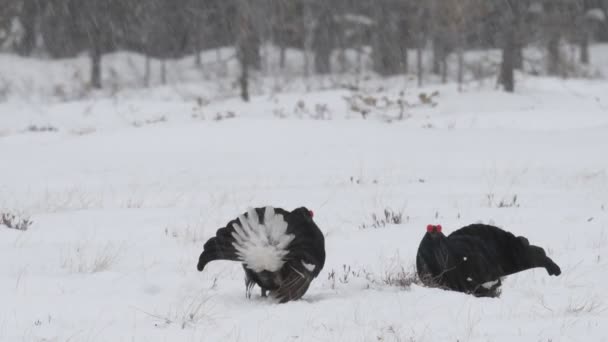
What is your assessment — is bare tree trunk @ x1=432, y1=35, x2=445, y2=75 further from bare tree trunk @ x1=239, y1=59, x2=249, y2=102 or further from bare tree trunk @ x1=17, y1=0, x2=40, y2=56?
bare tree trunk @ x1=17, y1=0, x2=40, y2=56

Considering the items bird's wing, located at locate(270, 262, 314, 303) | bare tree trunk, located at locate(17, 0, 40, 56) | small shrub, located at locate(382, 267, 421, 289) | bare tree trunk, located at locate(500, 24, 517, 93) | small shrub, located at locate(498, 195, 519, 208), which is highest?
bare tree trunk, located at locate(17, 0, 40, 56)

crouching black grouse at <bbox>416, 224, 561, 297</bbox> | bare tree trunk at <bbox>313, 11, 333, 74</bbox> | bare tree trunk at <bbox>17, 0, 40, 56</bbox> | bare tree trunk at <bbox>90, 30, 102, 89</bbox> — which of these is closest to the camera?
crouching black grouse at <bbox>416, 224, 561, 297</bbox>

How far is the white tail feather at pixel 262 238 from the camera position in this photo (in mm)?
3533

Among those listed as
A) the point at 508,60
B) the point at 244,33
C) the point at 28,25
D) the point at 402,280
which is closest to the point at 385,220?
the point at 402,280

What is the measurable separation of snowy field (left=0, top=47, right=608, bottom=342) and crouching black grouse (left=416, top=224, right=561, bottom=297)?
0.16 m

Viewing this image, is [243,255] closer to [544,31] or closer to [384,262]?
[384,262]

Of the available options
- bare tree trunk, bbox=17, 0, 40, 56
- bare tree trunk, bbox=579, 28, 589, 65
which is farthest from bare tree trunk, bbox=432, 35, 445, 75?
bare tree trunk, bbox=17, 0, 40, 56

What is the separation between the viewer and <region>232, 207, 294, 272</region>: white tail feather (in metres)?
3.53

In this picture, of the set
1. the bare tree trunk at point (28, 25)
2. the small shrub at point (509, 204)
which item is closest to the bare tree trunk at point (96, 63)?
the bare tree trunk at point (28, 25)

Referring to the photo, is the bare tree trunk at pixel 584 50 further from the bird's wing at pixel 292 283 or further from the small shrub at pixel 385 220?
the bird's wing at pixel 292 283

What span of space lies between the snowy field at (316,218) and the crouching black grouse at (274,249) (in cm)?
14

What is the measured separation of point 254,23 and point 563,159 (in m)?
11.4

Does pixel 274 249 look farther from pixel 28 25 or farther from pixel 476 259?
pixel 28 25

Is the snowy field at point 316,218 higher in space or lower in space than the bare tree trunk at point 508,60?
lower
